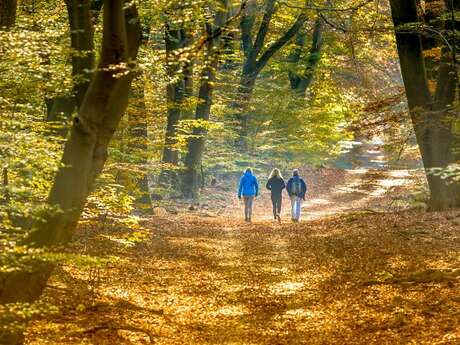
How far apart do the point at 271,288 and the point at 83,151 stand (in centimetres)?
436

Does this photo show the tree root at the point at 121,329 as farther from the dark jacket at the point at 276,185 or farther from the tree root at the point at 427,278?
the dark jacket at the point at 276,185

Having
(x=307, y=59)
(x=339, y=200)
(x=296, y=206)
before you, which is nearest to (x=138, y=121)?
(x=296, y=206)

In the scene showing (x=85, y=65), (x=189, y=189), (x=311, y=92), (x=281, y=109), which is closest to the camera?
(x=85, y=65)

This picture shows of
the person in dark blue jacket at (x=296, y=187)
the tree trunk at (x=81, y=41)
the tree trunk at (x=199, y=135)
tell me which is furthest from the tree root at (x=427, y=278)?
the tree trunk at (x=199, y=135)

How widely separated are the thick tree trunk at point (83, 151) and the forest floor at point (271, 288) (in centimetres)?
58

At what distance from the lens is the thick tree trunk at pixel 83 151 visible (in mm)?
6453

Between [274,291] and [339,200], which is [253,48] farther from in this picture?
[274,291]

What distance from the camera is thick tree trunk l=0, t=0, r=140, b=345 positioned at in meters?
6.45

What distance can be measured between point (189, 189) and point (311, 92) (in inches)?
590

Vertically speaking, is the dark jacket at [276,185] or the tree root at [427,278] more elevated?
the dark jacket at [276,185]

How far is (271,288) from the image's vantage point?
9.87m

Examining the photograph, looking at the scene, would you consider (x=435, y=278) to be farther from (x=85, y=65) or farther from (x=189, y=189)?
(x=189, y=189)

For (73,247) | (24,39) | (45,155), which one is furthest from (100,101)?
(73,247)

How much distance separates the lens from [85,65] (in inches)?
332
